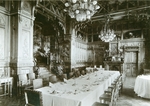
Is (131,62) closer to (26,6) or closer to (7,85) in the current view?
(26,6)

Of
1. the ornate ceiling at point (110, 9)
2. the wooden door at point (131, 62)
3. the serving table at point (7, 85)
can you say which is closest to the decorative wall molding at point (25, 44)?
the serving table at point (7, 85)

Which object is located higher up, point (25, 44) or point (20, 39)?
point (20, 39)

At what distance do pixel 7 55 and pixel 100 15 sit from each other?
6855 mm

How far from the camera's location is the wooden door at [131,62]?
453 inches

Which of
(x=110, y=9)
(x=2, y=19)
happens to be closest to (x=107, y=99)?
(x=2, y=19)

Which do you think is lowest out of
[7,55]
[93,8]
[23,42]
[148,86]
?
[148,86]

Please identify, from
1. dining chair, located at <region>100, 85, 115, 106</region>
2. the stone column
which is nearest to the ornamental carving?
the stone column

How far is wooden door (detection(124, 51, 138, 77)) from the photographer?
1151cm

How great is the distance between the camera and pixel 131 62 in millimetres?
11672

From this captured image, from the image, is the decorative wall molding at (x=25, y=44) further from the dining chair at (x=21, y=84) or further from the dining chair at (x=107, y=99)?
the dining chair at (x=107, y=99)

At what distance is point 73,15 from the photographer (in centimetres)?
422

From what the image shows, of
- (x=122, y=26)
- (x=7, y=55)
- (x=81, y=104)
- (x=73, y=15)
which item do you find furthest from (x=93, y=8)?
(x=122, y=26)

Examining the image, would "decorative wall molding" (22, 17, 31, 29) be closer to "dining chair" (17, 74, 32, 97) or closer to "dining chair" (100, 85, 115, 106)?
"dining chair" (17, 74, 32, 97)

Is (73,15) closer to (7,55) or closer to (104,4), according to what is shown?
(7,55)
